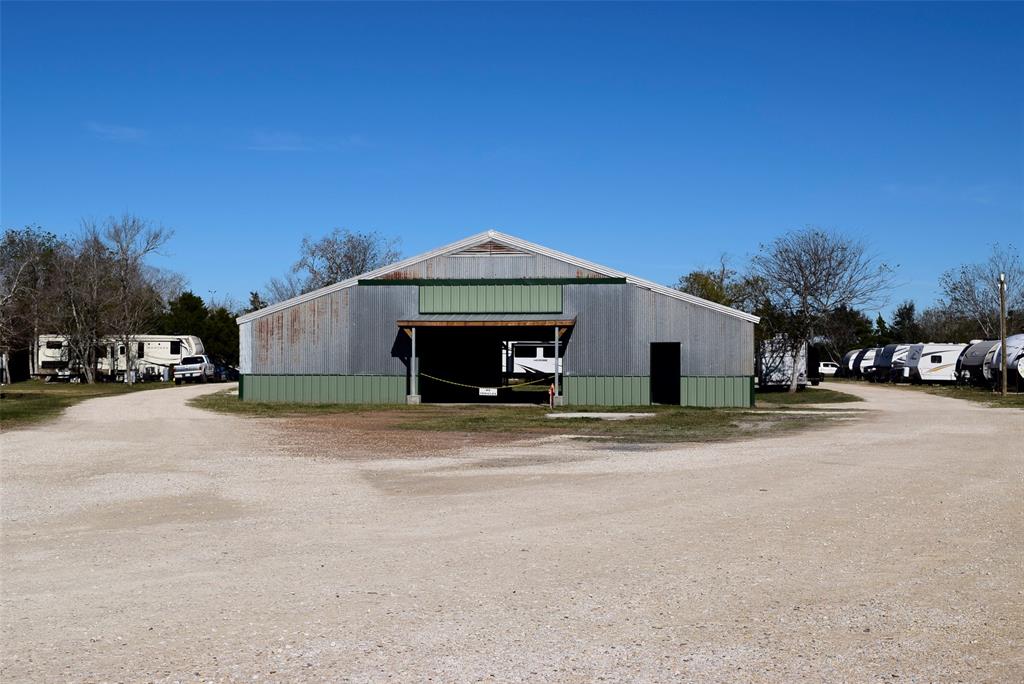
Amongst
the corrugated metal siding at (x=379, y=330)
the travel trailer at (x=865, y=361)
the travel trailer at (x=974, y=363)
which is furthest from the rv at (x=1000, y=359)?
the corrugated metal siding at (x=379, y=330)

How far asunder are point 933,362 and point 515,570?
54406 millimetres

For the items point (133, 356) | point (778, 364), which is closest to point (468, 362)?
point (778, 364)

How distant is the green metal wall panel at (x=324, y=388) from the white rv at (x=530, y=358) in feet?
67.2

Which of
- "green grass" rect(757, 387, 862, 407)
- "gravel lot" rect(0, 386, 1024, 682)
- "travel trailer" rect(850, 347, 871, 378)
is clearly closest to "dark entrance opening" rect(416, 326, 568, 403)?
"green grass" rect(757, 387, 862, 407)

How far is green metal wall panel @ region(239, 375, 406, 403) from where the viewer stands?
119 feet

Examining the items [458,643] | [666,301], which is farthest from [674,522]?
[666,301]

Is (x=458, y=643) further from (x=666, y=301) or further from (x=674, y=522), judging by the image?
(x=666, y=301)

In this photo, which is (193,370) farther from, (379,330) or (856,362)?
(856,362)

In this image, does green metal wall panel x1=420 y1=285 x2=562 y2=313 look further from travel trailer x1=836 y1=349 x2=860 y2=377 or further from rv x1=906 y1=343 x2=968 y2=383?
travel trailer x1=836 y1=349 x2=860 y2=377

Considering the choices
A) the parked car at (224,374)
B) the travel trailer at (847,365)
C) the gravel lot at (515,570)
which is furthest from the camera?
the travel trailer at (847,365)

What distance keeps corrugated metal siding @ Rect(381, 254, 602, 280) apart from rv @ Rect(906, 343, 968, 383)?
97.1 ft

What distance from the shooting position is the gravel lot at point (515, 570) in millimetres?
5855

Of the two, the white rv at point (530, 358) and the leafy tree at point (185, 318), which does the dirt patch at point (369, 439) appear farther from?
the leafy tree at point (185, 318)

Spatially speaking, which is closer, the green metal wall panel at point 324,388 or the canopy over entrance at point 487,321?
the canopy over entrance at point 487,321
